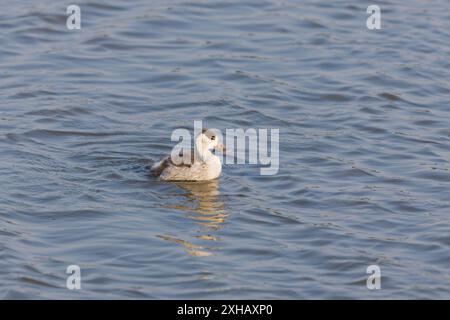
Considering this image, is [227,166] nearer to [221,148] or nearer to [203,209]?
[221,148]

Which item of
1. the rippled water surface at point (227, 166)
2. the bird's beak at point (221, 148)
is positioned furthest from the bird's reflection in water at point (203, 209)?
the bird's beak at point (221, 148)

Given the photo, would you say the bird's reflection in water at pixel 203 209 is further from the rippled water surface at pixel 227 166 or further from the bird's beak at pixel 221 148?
the bird's beak at pixel 221 148

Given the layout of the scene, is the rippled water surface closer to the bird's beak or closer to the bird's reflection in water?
the bird's reflection in water

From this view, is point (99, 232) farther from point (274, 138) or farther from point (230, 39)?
point (230, 39)

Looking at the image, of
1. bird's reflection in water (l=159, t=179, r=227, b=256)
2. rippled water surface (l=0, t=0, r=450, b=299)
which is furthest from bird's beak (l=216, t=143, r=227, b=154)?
bird's reflection in water (l=159, t=179, r=227, b=256)

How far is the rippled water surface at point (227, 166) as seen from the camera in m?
11.1

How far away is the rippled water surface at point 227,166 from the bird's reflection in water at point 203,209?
33mm

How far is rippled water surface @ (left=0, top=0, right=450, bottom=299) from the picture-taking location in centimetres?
1107

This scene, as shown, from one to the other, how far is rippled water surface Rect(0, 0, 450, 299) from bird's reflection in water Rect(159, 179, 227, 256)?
33mm

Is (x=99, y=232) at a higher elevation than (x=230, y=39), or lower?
lower

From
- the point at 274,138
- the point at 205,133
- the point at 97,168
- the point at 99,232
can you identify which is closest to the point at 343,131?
the point at 274,138

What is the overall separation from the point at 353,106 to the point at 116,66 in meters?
3.96

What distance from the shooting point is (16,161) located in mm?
13836

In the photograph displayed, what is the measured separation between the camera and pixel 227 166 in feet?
47.8
